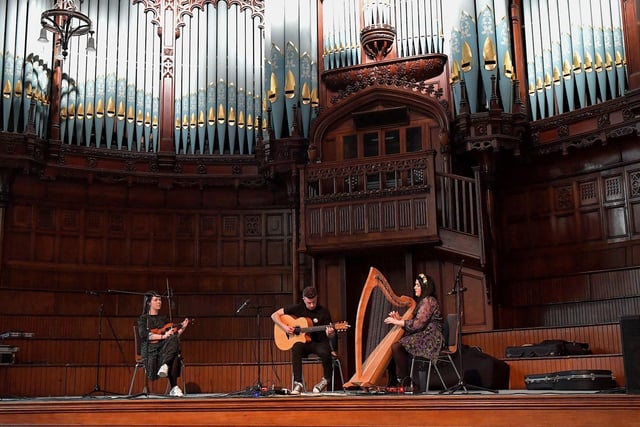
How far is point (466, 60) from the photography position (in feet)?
40.9

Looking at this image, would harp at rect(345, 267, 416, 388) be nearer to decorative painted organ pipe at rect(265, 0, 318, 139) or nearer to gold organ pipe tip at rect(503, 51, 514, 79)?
gold organ pipe tip at rect(503, 51, 514, 79)

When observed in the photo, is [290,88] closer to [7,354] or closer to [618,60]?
[618,60]

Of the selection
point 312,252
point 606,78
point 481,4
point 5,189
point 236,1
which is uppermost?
point 236,1

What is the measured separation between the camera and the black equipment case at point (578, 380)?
841 centimetres

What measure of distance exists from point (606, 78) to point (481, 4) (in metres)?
2.26

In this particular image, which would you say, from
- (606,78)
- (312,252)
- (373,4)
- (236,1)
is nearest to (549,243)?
(606,78)

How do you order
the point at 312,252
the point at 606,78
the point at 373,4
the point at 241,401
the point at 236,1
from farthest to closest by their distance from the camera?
1. the point at 236,1
2. the point at 373,4
3. the point at 312,252
4. the point at 606,78
5. the point at 241,401

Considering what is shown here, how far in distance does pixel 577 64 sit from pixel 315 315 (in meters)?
5.58

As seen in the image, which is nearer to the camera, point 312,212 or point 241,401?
point 241,401

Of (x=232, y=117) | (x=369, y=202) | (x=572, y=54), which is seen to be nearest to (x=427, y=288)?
(x=369, y=202)

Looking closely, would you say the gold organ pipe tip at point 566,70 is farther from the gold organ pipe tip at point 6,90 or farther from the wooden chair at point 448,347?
the gold organ pipe tip at point 6,90

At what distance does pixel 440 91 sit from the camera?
12.9 metres

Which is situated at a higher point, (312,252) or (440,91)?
(440,91)

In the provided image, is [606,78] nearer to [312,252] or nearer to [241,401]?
[312,252]
